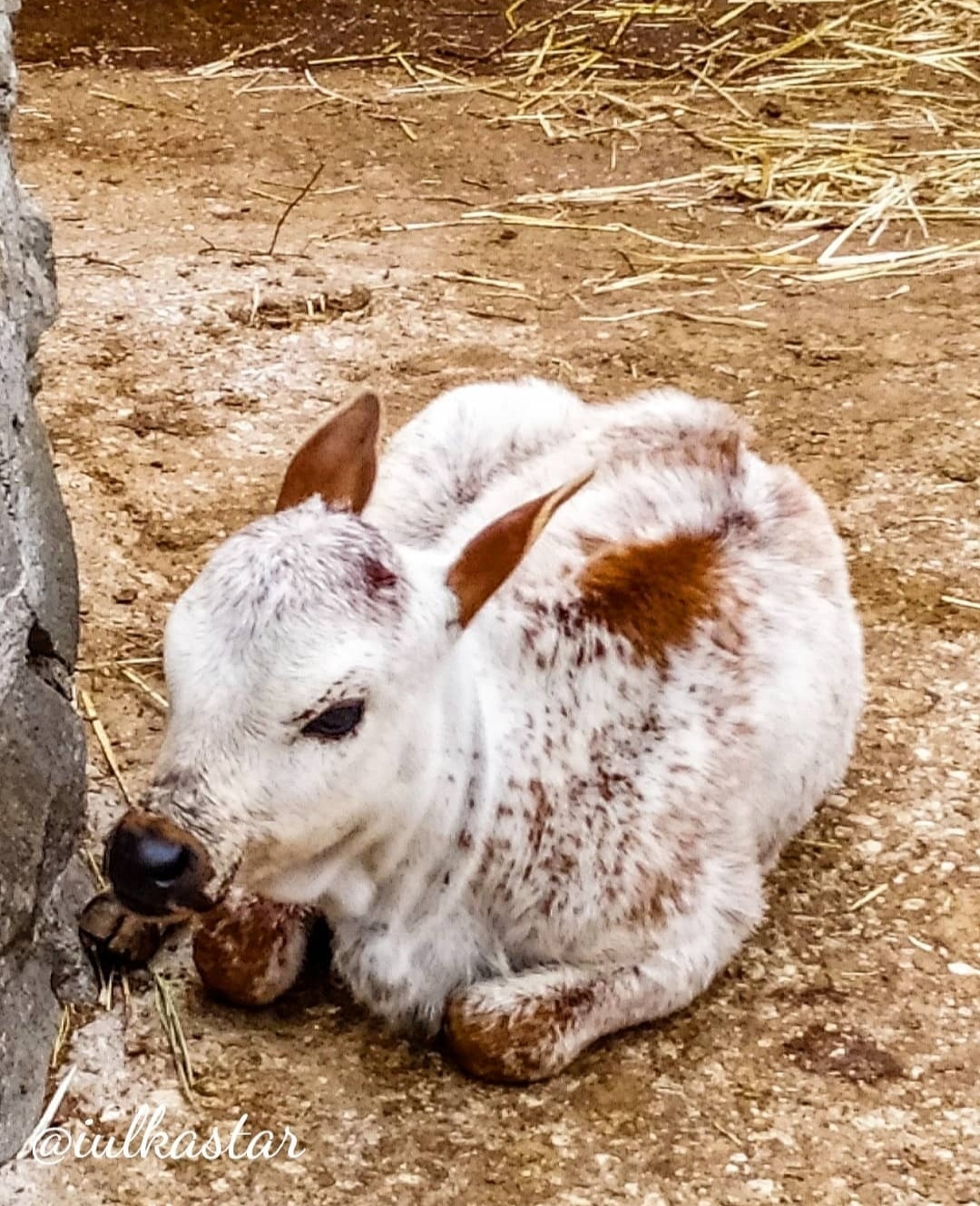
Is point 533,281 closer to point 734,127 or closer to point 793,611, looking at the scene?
point 734,127

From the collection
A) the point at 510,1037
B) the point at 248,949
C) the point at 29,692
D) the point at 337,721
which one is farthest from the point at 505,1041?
the point at 29,692

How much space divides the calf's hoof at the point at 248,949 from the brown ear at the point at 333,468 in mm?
749

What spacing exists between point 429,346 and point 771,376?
3.49 feet

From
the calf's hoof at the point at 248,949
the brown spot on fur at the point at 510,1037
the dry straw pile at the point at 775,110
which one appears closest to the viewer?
the brown spot on fur at the point at 510,1037

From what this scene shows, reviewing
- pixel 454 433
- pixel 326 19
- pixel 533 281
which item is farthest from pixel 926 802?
pixel 326 19

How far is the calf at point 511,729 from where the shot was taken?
10.2 feet

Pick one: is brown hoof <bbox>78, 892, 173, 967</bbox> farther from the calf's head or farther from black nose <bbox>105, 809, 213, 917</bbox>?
black nose <bbox>105, 809, 213, 917</bbox>

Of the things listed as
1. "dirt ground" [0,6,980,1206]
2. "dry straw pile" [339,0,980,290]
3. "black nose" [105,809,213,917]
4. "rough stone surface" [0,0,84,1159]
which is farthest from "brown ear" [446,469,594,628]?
"dry straw pile" [339,0,980,290]

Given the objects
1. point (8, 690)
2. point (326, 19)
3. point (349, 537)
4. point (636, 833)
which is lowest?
point (326, 19)

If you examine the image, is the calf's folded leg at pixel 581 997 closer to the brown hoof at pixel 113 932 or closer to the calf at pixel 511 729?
the calf at pixel 511 729

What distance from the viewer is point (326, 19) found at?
9.30 m

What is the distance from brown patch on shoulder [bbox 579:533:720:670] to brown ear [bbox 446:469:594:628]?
1.53 feet

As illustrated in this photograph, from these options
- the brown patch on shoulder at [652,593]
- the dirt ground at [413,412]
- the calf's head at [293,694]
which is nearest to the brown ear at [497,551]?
the calf's head at [293,694]

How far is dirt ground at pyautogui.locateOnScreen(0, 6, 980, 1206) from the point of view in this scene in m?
3.42
